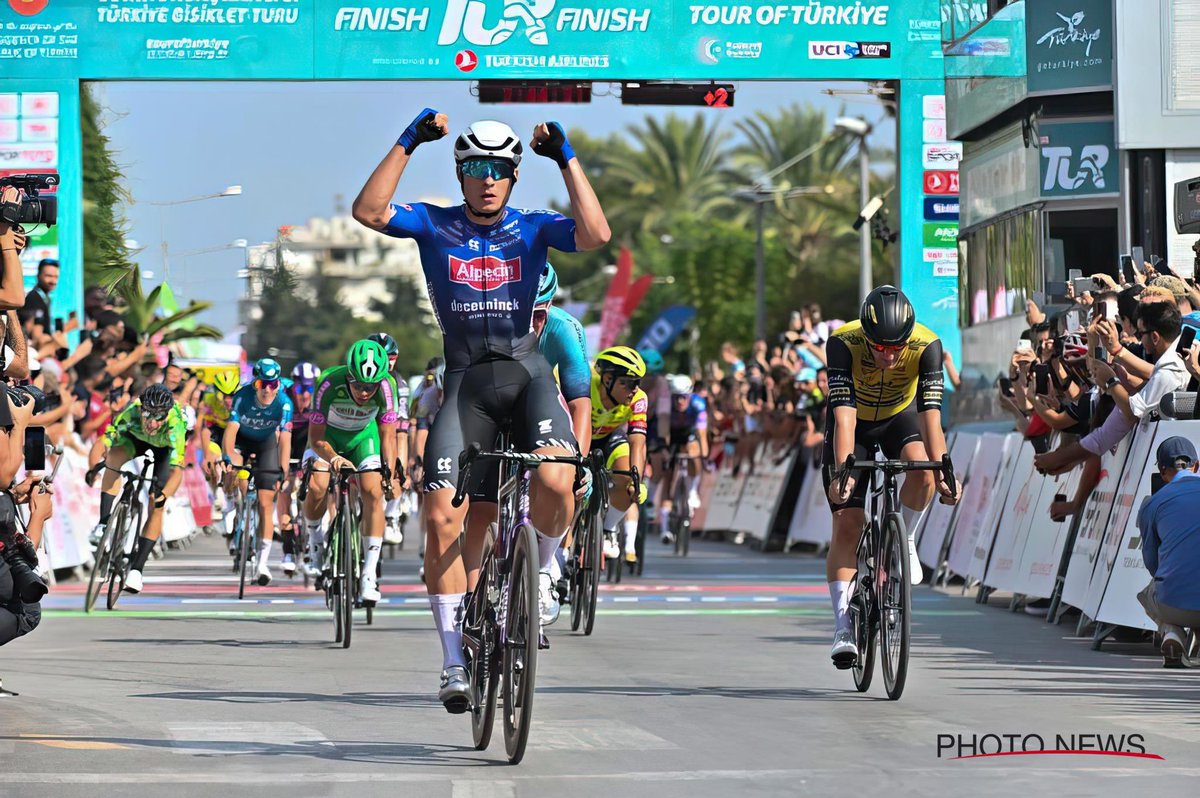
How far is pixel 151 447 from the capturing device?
16719 mm

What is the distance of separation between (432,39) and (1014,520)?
35.2ft

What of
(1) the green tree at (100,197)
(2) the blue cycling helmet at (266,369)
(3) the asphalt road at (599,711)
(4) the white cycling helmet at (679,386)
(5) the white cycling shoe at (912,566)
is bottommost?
(3) the asphalt road at (599,711)

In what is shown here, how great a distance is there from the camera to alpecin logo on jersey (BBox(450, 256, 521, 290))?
8641 millimetres

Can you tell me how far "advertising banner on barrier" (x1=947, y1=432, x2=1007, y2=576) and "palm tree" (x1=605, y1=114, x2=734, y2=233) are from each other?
213 feet

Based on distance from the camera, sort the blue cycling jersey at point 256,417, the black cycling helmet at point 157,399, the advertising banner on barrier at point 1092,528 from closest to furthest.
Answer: the advertising banner on barrier at point 1092,528 → the black cycling helmet at point 157,399 → the blue cycling jersey at point 256,417

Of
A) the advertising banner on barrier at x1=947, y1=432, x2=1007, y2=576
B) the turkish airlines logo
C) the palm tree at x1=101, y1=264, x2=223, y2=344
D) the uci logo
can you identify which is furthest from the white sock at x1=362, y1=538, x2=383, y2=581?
the uci logo

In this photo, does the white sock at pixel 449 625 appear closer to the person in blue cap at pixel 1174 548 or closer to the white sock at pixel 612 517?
the person in blue cap at pixel 1174 548

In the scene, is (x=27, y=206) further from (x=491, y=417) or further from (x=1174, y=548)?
(x=1174, y=548)

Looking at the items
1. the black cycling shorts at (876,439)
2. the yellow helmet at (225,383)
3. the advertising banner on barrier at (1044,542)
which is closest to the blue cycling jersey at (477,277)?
the black cycling shorts at (876,439)

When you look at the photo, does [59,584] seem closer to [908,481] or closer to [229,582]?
[229,582]

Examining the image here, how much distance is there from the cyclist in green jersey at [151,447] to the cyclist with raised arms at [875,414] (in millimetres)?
7282

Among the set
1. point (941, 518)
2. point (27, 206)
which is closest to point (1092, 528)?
point (941, 518)

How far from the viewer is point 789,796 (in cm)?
713

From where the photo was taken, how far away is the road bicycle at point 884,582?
982cm
